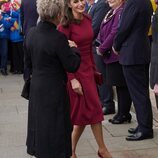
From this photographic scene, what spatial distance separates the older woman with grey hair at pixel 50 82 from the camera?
3.69 metres

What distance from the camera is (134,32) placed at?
200 inches

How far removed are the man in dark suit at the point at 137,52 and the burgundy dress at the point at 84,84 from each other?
0.68m

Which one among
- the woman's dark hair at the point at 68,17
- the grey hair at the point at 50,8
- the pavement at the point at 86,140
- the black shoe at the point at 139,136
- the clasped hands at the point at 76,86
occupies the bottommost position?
the pavement at the point at 86,140

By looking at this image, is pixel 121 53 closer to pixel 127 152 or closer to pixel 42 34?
pixel 127 152

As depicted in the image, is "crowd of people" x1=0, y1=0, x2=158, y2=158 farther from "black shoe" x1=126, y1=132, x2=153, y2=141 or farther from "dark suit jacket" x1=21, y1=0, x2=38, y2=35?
"dark suit jacket" x1=21, y1=0, x2=38, y2=35

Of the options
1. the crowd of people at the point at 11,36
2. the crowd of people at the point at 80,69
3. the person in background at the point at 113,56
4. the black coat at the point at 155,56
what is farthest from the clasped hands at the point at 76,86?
the crowd of people at the point at 11,36

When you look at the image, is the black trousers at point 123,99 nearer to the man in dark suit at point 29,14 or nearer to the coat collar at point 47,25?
the coat collar at point 47,25

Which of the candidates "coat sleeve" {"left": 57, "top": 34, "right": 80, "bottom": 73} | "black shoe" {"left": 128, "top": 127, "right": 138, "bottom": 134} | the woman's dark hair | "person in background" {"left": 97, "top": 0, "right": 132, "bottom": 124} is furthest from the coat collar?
"black shoe" {"left": 128, "top": 127, "right": 138, "bottom": 134}

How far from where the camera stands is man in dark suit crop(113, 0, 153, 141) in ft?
16.5

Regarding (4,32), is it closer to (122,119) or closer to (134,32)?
(122,119)

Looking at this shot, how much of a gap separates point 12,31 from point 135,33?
5961mm

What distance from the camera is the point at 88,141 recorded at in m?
5.45

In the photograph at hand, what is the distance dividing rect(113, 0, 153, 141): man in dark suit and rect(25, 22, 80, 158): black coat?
4.73 ft

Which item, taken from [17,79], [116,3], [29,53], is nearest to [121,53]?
[116,3]
